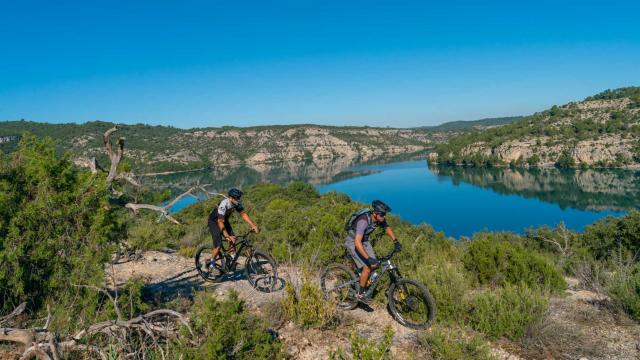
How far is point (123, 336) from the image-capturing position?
11.8ft

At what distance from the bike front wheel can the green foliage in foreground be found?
3.80 m

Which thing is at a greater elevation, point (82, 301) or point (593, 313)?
point (82, 301)

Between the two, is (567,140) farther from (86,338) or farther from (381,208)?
(86,338)

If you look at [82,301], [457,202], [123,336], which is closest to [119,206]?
[82,301]

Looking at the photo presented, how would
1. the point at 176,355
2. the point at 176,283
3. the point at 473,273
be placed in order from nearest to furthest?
the point at 176,355 → the point at 473,273 → the point at 176,283

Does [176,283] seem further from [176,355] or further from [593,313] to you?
[593,313]

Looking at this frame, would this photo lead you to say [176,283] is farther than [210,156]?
No

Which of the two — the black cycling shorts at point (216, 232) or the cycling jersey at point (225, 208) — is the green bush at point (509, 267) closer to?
the cycling jersey at point (225, 208)

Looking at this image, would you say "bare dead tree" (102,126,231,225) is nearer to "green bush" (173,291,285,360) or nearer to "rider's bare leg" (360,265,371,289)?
"green bush" (173,291,285,360)

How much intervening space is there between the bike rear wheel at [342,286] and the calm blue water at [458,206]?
4061 centimetres

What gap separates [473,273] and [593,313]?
6.51 ft

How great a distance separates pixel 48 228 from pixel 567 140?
→ 115 metres

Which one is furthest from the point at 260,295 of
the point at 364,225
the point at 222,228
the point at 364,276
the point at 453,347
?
the point at 453,347

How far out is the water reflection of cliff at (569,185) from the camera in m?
57.6
